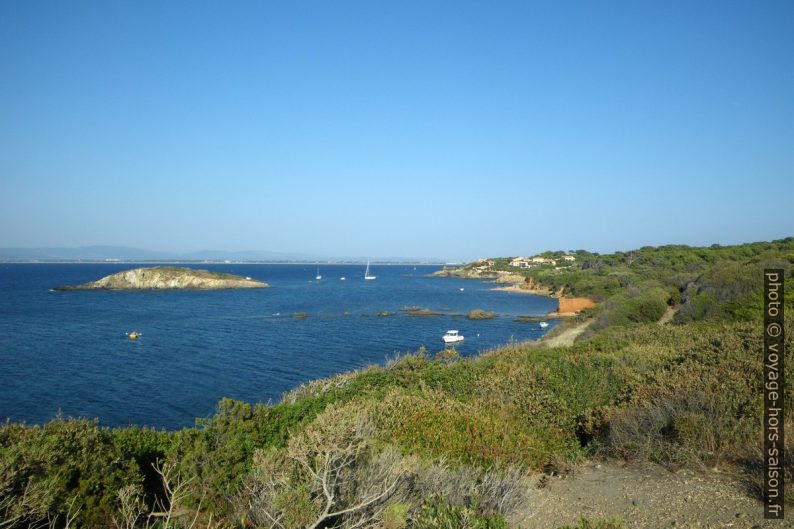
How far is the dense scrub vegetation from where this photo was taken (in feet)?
17.3

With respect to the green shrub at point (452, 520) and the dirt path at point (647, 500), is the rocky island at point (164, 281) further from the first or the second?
the green shrub at point (452, 520)

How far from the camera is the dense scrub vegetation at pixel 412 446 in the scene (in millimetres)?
5270

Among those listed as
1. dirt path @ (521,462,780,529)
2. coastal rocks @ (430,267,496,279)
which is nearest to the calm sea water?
dirt path @ (521,462,780,529)

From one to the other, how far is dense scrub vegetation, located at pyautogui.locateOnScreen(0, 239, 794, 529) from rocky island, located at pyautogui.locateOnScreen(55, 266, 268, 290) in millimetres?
101657

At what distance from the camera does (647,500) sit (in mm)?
7297

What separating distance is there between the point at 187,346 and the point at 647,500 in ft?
133

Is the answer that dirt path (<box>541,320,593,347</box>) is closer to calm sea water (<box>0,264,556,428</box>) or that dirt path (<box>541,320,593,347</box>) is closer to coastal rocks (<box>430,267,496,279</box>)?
calm sea water (<box>0,264,556,428</box>)

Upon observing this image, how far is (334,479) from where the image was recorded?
5293 mm

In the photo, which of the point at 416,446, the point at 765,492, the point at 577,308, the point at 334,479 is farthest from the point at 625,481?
the point at 577,308

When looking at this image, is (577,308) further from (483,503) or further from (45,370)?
(483,503)

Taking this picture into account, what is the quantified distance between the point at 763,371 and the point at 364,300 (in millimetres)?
76088

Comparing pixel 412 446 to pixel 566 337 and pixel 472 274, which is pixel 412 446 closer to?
pixel 566 337

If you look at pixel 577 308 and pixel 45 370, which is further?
pixel 577 308

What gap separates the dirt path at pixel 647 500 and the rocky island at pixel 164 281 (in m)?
108
